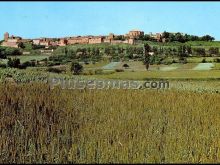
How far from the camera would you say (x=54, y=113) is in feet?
24.8

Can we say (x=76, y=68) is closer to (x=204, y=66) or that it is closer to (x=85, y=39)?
(x=85, y=39)

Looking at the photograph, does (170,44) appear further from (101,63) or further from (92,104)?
(92,104)

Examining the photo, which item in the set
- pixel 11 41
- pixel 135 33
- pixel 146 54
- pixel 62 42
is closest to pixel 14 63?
pixel 11 41

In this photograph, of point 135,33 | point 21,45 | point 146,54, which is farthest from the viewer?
point 135,33

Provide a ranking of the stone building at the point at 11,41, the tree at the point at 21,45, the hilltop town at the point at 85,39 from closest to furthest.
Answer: the stone building at the point at 11,41
the tree at the point at 21,45
the hilltop town at the point at 85,39

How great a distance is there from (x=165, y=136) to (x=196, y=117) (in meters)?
1.45

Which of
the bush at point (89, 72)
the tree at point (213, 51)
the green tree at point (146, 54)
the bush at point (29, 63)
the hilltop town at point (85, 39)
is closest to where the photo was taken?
the bush at point (29, 63)

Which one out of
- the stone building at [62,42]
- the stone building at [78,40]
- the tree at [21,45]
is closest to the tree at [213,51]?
the stone building at [78,40]

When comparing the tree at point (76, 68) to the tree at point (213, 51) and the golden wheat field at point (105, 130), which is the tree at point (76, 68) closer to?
the tree at point (213, 51)

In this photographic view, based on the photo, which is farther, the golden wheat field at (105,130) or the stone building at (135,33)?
the stone building at (135,33)

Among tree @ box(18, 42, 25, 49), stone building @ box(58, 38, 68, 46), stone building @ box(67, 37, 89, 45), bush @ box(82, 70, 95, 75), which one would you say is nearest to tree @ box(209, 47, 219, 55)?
stone building @ box(67, 37, 89, 45)

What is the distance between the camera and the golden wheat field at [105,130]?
543cm

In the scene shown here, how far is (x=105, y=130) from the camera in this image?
6.15 metres

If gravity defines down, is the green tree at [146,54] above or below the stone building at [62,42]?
below
